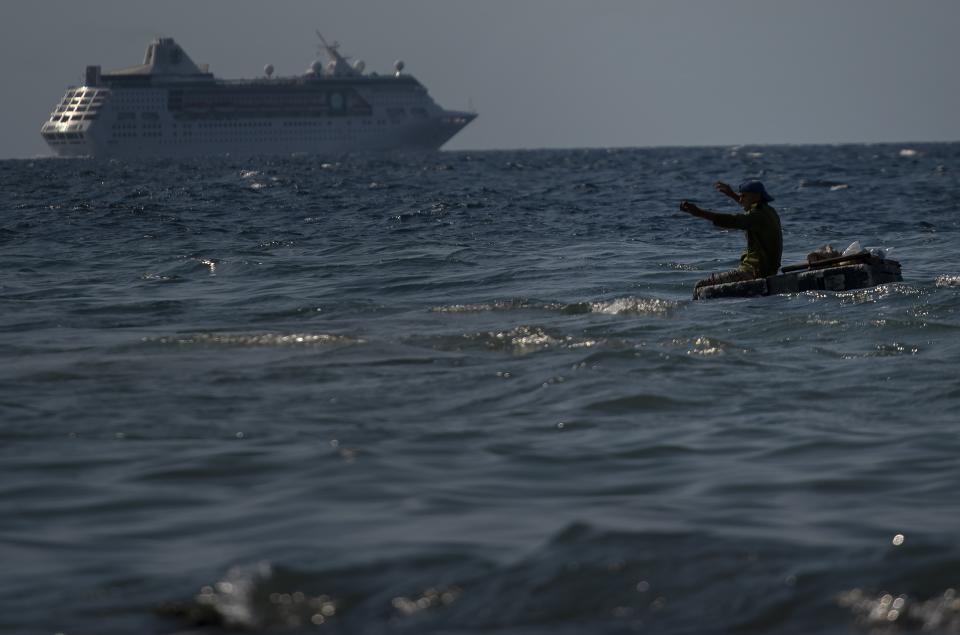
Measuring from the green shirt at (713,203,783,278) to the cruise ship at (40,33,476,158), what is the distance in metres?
123

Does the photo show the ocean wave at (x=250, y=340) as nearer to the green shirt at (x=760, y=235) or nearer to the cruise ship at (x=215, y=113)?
the green shirt at (x=760, y=235)

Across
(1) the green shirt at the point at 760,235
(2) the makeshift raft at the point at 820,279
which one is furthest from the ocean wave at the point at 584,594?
(2) the makeshift raft at the point at 820,279

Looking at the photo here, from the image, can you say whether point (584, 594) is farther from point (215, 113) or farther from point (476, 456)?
point (215, 113)

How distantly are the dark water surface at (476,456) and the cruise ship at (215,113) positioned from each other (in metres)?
119

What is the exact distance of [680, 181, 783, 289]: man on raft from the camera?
1407 cm

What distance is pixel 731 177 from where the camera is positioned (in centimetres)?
5606

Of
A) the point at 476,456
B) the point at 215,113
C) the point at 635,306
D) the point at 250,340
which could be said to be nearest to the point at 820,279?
the point at 635,306

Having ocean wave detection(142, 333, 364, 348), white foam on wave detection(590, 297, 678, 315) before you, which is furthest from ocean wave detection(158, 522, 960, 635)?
white foam on wave detection(590, 297, 678, 315)

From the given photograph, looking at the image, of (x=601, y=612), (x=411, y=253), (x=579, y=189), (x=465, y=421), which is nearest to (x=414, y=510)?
(x=601, y=612)

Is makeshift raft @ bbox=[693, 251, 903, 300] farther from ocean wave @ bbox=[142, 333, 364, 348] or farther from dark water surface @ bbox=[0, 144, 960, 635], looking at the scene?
Answer: ocean wave @ bbox=[142, 333, 364, 348]

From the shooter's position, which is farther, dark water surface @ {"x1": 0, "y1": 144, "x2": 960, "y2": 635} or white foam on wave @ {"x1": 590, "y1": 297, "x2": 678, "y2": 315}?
white foam on wave @ {"x1": 590, "y1": 297, "x2": 678, "y2": 315}

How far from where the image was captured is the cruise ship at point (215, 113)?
136 m

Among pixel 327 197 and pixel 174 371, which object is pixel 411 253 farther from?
pixel 327 197

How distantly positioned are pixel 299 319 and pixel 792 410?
242 inches
